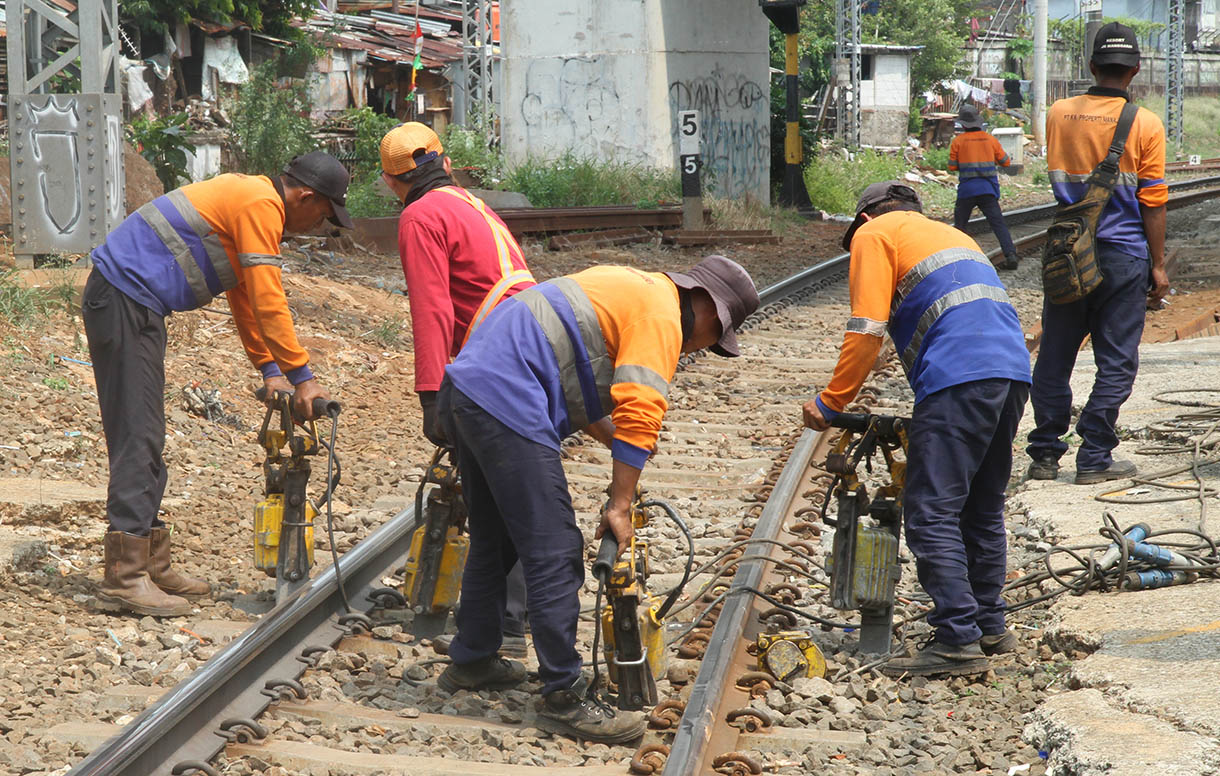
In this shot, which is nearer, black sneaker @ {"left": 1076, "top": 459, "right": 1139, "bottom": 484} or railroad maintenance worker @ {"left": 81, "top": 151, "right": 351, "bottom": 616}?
railroad maintenance worker @ {"left": 81, "top": 151, "right": 351, "bottom": 616}

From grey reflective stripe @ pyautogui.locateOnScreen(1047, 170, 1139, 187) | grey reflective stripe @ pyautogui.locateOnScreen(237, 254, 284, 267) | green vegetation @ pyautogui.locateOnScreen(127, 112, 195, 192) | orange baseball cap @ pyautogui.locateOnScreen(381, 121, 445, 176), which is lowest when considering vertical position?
grey reflective stripe @ pyautogui.locateOnScreen(237, 254, 284, 267)

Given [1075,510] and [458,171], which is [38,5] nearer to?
[1075,510]

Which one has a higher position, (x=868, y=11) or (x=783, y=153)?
(x=868, y=11)

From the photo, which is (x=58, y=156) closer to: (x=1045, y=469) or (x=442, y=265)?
(x=442, y=265)

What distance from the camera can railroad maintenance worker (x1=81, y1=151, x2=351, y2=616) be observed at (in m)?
4.98

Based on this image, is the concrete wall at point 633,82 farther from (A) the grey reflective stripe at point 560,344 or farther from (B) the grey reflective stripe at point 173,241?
(A) the grey reflective stripe at point 560,344

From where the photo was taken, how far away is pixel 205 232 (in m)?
5.09

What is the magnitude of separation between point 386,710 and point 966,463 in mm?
2162

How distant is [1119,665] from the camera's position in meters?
4.27

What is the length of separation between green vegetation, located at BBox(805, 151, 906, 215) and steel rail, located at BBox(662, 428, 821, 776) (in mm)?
17963

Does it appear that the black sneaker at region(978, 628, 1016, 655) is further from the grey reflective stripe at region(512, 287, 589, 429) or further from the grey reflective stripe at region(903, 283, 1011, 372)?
the grey reflective stripe at region(512, 287, 589, 429)

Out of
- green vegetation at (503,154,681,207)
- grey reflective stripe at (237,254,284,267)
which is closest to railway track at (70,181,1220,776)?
grey reflective stripe at (237,254,284,267)

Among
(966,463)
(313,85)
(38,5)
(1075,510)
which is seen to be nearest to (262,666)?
(966,463)

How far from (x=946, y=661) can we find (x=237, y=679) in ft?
7.89
